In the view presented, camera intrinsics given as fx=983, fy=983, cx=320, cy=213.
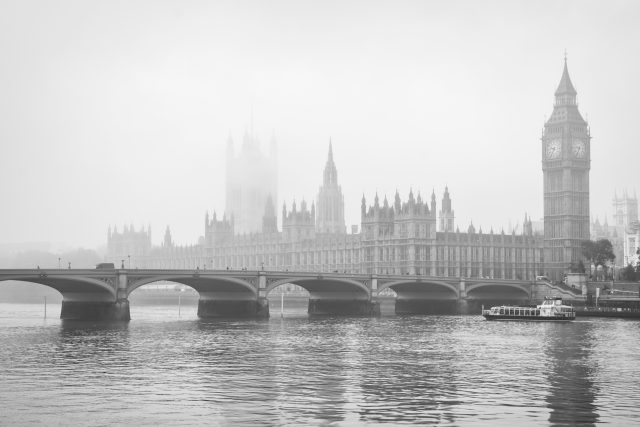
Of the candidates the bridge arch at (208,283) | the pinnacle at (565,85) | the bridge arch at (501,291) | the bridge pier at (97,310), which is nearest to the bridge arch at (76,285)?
the bridge pier at (97,310)

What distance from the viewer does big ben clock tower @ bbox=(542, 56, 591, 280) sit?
182 meters

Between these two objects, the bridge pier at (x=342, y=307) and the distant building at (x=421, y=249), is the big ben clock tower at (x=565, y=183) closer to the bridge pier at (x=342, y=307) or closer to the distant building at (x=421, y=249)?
the distant building at (x=421, y=249)

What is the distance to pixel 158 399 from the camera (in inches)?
1740

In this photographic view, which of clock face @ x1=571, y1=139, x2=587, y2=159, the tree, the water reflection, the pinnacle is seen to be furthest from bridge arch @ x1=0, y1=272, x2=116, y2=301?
the pinnacle

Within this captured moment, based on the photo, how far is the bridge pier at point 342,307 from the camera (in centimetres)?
12356

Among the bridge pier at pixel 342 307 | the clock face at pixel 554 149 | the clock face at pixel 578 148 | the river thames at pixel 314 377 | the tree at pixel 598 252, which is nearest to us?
the river thames at pixel 314 377

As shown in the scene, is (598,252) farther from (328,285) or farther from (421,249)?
(328,285)

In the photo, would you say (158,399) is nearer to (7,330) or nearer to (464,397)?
(464,397)

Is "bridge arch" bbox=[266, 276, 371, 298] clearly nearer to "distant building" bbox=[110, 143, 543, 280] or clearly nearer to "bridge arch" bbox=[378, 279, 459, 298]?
"bridge arch" bbox=[378, 279, 459, 298]

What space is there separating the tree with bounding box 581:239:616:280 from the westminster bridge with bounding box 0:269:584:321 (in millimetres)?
23844

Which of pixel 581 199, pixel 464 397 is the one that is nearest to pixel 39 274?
pixel 464 397

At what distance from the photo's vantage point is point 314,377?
171 feet

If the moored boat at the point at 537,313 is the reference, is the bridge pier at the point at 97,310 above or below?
above

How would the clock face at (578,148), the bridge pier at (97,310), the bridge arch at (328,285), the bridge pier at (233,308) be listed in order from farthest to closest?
the clock face at (578,148)
the bridge arch at (328,285)
the bridge pier at (233,308)
the bridge pier at (97,310)
